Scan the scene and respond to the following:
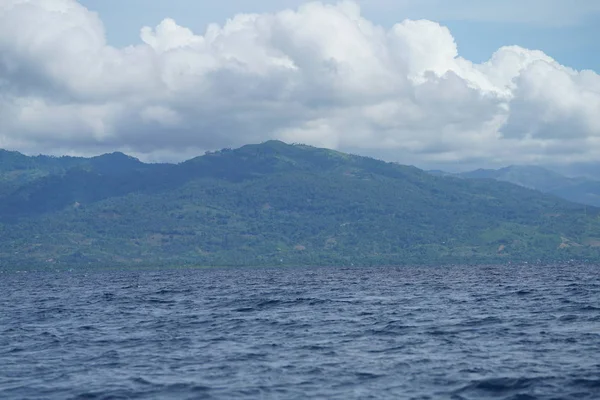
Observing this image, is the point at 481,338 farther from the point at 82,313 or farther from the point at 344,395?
the point at 82,313

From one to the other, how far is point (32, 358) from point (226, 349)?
49.6ft

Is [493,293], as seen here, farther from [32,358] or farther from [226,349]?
[32,358]

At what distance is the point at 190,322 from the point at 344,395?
38926 mm

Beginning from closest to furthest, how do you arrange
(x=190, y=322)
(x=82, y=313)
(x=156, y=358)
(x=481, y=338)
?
(x=156, y=358) < (x=481, y=338) < (x=190, y=322) < (x=82, y=313)

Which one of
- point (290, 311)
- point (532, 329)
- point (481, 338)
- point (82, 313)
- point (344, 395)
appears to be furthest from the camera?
point (82, 313)

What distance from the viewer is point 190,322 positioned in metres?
75.6

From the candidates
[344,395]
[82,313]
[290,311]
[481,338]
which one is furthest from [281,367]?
[82,313]

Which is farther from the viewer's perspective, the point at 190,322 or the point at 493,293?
the point at 493,293

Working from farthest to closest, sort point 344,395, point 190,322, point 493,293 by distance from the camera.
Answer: point 493,293 < point 190,322 < point 344,395

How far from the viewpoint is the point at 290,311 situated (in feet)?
278

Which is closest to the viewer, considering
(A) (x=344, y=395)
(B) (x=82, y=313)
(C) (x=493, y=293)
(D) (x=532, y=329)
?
(A) (x=344, y=395)

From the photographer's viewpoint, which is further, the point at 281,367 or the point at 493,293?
the point at 493,293

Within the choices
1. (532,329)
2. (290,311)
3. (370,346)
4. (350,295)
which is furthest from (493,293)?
(370,346)

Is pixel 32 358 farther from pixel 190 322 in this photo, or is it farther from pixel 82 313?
pixel 82 313
